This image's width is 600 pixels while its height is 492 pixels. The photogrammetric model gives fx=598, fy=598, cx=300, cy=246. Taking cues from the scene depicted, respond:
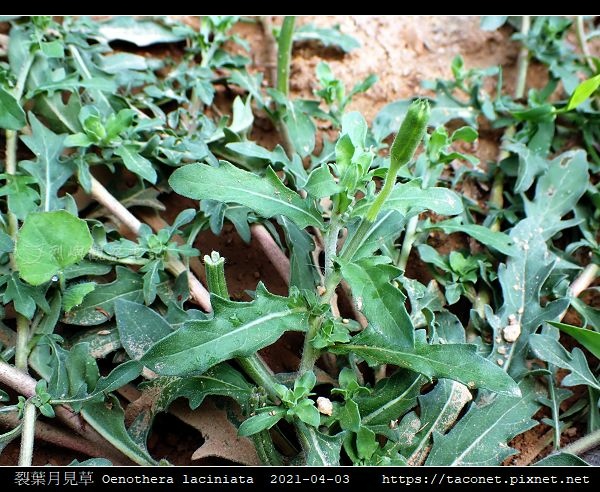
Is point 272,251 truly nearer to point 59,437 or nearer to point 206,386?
point 206,386

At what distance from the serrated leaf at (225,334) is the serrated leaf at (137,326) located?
22 cm

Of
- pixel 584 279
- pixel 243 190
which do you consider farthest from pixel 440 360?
pixel 584 279

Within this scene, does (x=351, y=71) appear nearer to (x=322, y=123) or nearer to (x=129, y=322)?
(x=322, y=123)

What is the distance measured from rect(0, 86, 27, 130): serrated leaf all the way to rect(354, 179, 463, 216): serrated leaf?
943 mm

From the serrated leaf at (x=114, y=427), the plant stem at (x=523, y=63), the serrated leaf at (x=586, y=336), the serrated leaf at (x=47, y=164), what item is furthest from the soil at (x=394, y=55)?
the serrated leaf at (x=114, y=427)

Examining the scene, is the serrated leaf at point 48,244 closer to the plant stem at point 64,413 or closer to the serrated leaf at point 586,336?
the plant stem at point 64,413

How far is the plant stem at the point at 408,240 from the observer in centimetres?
165

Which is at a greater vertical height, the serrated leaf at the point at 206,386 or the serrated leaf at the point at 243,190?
the serrated leaf at the point at 243,190

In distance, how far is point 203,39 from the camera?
6.54ft

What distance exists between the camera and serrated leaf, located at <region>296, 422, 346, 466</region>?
1.29 meters

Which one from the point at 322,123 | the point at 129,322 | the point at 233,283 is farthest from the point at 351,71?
the point at 129,322

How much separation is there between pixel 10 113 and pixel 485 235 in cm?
131

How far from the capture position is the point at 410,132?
1.12m

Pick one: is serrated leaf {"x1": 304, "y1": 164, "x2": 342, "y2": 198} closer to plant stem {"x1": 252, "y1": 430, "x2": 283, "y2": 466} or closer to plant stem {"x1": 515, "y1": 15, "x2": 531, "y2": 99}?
plant stem {"x1": 252, "y1": 430, "x2": 283, "y2": 466}
